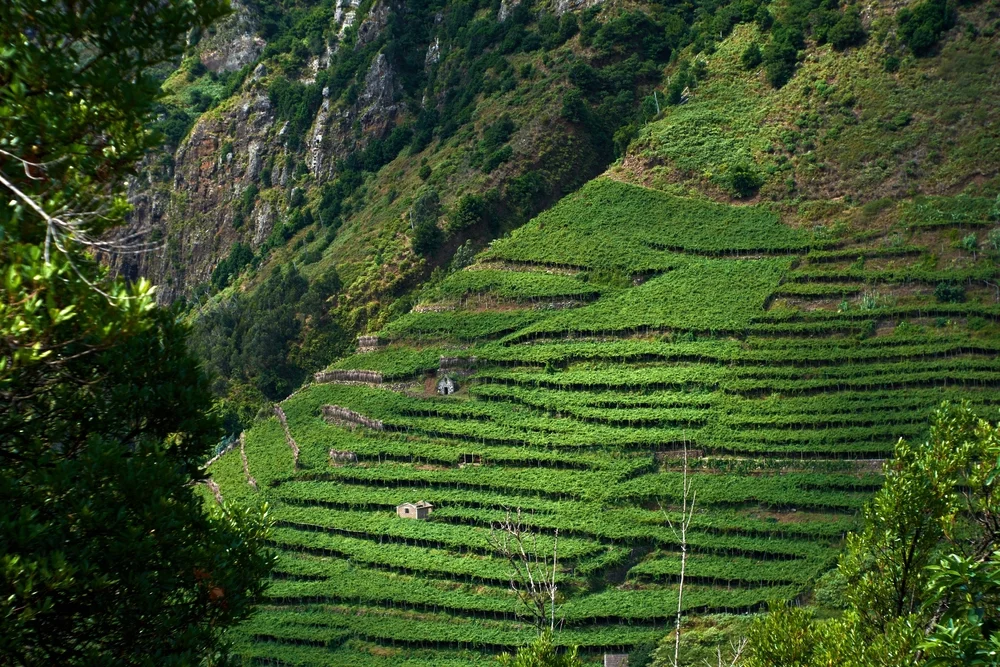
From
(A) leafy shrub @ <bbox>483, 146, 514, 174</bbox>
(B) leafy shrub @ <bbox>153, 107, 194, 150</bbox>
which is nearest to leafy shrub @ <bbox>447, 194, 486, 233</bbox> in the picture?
(A) leafy shrub @ <bbox>483, 146, 514, 174</bbox>

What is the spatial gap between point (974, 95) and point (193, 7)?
207 ft

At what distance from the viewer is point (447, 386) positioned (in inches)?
2420

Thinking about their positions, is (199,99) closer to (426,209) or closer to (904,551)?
(426,209)

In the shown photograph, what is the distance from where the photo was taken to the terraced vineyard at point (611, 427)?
150 ft

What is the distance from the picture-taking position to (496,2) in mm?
102000

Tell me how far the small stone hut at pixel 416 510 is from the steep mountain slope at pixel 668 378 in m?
0.66

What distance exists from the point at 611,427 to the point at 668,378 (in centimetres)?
401

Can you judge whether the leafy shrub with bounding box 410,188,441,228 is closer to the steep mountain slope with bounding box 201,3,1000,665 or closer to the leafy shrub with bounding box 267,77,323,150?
the steep mountain slope with bounding box 201,3,1000,665

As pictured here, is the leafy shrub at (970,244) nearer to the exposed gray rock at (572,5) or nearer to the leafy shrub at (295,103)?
the exposed gray rock at (572,5)

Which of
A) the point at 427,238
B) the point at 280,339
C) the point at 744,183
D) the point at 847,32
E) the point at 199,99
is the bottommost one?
the point at 280,339

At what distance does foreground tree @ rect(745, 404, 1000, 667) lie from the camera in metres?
16.5

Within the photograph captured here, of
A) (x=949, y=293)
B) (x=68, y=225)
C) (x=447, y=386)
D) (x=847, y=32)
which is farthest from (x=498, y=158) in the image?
(x=68, y=225)

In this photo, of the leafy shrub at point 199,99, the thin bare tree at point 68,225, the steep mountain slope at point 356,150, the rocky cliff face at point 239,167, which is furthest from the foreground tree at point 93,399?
the leafy shrub at point 199,99

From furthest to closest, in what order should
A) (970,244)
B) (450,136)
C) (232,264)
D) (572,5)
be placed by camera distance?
1. (232,264)
2. (572,5)
3. (450,136)
4. (970,244)
